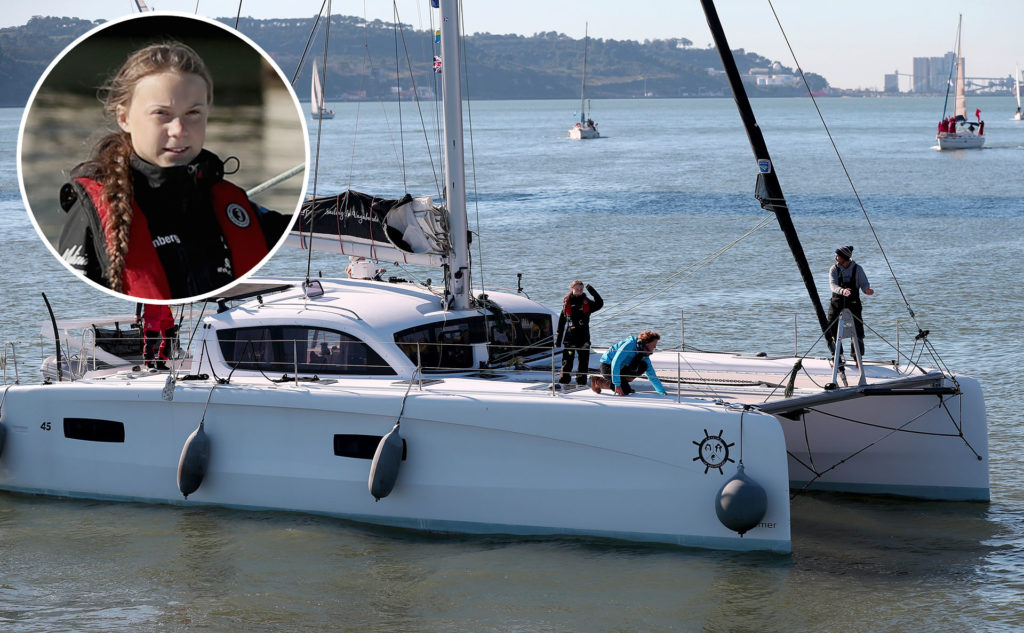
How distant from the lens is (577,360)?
41.6 ft

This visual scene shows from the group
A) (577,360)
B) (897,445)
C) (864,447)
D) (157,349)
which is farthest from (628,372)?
(157,349)

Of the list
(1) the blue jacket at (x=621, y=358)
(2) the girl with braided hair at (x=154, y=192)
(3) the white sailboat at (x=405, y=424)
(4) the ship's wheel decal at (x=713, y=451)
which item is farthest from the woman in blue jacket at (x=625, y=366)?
(2) the girl with braided hair at (x=154, y=192)

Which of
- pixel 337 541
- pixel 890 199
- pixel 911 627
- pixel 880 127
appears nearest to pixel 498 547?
pixel 337 541

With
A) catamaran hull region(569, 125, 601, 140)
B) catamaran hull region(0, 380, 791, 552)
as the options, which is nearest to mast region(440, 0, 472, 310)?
catamaran hull region(0, 380, 791, 552)

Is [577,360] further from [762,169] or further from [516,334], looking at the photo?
[762,169]

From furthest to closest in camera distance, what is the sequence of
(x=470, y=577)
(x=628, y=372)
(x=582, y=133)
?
(x=582, y=133)
(x=628, y=372)
(x=470, y=577)

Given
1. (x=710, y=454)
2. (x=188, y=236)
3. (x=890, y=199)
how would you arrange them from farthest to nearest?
(x=890, y=199)
(x=710, y=454)
(x=188, y=236)

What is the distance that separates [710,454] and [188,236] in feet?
23.6

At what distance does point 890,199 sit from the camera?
157ft

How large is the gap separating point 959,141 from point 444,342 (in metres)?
73.7

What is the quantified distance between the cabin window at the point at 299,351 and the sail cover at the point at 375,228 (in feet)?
3.64

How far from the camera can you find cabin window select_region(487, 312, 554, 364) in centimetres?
1320

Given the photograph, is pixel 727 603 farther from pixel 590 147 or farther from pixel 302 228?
pixel 590 147

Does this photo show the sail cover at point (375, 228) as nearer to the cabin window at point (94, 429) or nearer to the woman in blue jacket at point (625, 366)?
the woman in blue jacket at point (625, 366)
